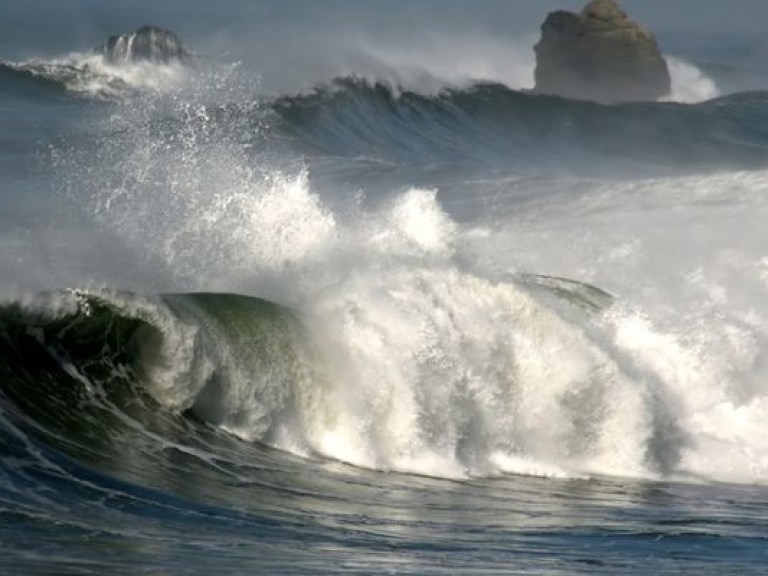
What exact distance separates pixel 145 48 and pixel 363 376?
104ft

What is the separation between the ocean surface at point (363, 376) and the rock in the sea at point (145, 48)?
53.7 feet

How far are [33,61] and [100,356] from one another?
103 feet

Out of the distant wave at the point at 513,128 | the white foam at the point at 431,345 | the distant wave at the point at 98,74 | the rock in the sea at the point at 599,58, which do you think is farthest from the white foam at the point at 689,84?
the white foam at the point at 431,345

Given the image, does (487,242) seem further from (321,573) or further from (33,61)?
(33,61)

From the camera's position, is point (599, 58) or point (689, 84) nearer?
point (599, 58)

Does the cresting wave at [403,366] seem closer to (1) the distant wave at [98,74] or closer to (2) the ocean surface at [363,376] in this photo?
(2) the ocean surface at [363,376]

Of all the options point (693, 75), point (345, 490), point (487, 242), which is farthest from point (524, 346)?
point (693, 75)

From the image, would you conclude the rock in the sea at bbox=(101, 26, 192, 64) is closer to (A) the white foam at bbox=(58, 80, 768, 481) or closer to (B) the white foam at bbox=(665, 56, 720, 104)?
(B) the white foam at bbox=(665, 56, 720, 104)

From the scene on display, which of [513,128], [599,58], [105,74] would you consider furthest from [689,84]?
[105,74]

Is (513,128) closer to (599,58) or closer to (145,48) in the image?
(145,48)

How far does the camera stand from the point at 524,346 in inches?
629

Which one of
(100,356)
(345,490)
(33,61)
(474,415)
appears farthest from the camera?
(33,61)

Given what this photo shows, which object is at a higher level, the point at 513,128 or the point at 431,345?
the point at 513,128

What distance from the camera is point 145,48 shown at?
4519 centimetres
